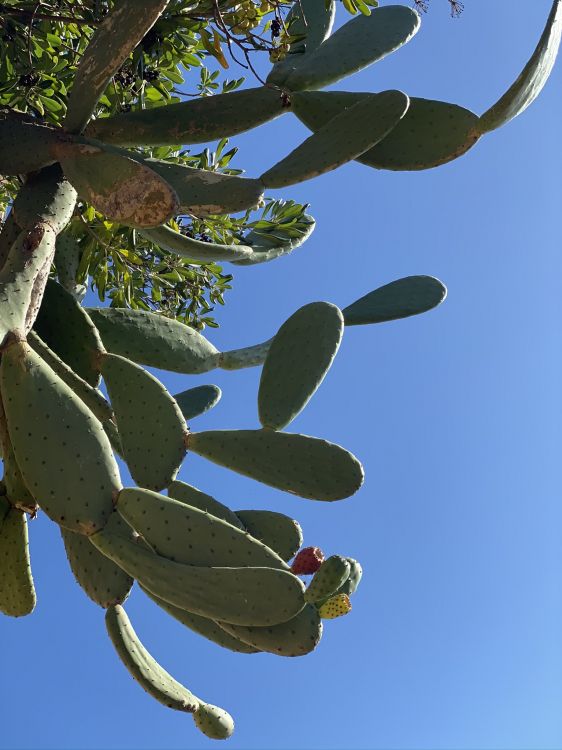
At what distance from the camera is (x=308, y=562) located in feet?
8.75

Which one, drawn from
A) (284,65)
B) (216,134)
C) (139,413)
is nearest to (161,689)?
(139,413)

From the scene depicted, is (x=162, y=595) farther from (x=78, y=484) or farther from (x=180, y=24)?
(x=180, y=24)

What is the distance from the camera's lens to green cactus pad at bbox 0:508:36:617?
2770 mm

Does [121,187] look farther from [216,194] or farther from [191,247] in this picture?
[191,247]

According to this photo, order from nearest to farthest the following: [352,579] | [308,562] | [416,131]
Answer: [352,579] → [308,562] → [416,131]

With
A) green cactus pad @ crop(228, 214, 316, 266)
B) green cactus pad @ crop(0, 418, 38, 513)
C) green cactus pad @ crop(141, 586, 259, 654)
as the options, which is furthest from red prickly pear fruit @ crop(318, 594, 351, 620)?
green cactus pad @ crop(228, 214, 316, 266)

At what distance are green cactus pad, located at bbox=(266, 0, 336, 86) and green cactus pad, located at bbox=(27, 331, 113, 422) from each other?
4.09 feet

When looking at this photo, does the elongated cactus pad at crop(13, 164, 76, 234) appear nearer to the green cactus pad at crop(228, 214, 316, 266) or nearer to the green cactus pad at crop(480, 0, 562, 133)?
the green cactus pad at crop(228, 214, 316, 266)

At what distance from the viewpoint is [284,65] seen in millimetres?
3264

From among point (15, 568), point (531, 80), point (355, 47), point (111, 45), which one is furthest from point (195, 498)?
point (355, 47)

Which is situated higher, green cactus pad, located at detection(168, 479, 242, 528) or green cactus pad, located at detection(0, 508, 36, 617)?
green cactus pad, located at detection(168, 479, 242, 528)

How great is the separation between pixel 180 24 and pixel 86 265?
1228 millimetres

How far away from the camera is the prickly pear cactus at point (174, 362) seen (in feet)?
7.38

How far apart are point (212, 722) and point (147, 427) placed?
875 millimetres
